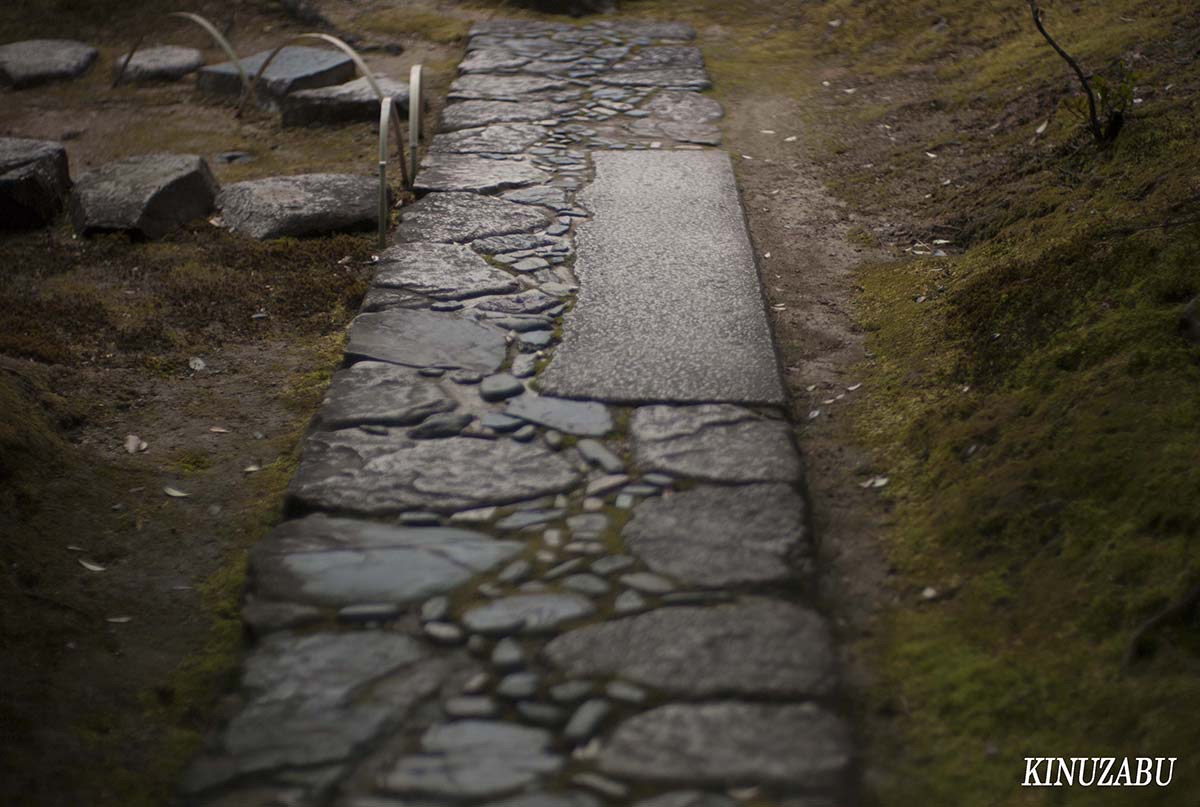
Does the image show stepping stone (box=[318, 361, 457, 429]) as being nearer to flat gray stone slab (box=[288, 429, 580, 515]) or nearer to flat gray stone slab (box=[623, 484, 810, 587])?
flat gray stone slab (box=[288, 429, 580, 515])

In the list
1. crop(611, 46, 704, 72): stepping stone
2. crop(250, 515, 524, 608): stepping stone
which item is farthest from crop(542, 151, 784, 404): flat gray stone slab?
crop(611, 46, 704, 72): stepping stone

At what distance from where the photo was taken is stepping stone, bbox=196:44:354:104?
689 centimetres

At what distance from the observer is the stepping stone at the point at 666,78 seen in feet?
22.2

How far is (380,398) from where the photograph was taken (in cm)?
338

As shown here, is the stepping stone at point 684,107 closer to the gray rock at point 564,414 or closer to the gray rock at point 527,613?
the gray rock at point 564,414

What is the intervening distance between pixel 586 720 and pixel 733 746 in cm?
29

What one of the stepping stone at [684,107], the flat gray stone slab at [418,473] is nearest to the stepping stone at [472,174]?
the stepping stone at [684,107]

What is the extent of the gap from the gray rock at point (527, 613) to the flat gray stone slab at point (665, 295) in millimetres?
961

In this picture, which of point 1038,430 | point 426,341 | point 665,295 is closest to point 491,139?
point 665,295

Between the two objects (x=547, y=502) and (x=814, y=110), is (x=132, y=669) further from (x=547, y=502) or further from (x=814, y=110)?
(x=814, y=110)

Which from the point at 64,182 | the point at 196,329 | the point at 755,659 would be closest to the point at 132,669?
the point at 755,659

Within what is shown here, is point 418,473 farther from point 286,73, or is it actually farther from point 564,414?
point 286,73

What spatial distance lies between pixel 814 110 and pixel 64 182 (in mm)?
4085

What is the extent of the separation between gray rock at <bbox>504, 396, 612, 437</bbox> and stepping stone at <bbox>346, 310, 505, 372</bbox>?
269mm
